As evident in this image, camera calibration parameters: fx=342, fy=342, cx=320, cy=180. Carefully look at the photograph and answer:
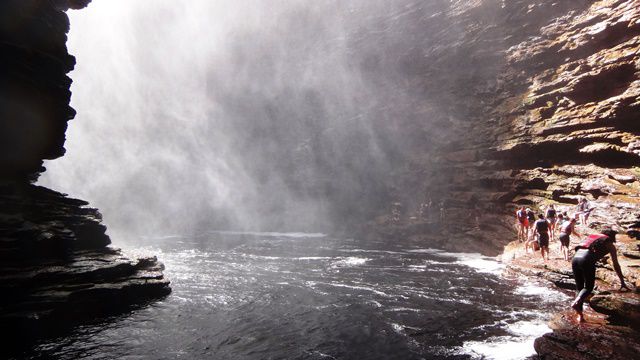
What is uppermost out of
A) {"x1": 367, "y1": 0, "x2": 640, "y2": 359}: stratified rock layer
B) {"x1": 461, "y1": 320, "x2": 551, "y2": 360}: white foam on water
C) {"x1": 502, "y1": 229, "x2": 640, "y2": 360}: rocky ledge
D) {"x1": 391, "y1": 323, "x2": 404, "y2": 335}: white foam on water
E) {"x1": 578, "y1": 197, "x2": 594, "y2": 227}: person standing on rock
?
{"x1": 367, "y1": 0, "x2": 640, "y2": 359}: stratified rock layer

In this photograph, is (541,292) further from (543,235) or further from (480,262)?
(480,262)

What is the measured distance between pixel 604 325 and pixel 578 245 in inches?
80.0

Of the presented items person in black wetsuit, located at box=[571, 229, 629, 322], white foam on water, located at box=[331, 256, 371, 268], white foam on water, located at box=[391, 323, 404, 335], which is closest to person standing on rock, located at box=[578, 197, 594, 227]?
person in black wetsuit, located at box=[571, 229, 629, 322]

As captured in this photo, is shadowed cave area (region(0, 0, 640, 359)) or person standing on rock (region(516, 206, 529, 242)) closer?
shadowed cave area (region(0, 0, 640, 359))

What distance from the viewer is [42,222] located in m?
13.4

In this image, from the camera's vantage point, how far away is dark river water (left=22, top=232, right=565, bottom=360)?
875cm

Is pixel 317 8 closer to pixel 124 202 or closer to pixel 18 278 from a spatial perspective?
pixel 124 202

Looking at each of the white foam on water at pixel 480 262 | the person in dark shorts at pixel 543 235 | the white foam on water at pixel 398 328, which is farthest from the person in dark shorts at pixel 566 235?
the white foam on water at pixel 398 328

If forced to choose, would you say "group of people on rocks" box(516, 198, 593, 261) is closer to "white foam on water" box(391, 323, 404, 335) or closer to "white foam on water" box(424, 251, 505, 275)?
"white foam on water" box(424, 251, 505, 275)

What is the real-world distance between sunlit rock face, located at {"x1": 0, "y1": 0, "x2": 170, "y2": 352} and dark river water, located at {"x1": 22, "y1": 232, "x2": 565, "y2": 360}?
3.32 ft

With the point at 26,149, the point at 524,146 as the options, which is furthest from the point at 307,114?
the point at 26,149

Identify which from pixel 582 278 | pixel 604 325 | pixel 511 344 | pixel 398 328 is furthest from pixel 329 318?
pixel 604 325

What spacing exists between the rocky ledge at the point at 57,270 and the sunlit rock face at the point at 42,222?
30 mm

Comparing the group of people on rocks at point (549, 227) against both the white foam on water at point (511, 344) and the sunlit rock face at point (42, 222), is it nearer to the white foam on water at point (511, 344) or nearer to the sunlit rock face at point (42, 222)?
the white foam on water at point (511, 344)
